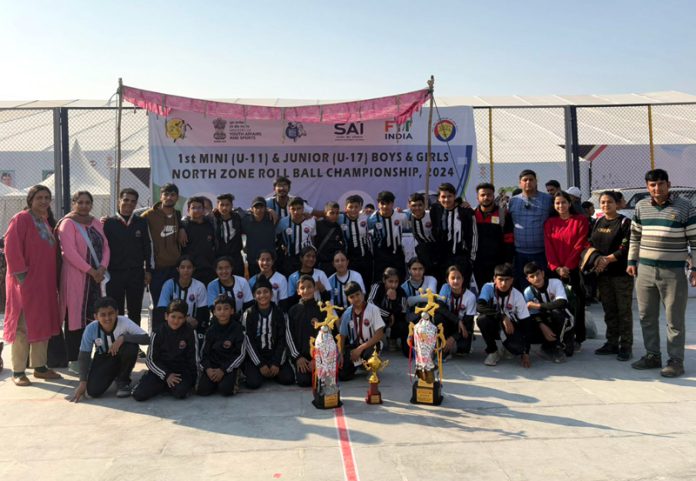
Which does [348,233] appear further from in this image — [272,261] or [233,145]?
[233,145]

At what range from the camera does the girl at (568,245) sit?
5777 millimetres

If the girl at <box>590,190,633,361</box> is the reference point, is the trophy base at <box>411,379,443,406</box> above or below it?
below

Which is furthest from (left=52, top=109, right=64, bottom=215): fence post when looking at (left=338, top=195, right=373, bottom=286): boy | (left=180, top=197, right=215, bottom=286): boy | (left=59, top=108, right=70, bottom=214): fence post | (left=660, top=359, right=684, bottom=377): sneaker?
(left=660, top=359, right=684, bottom=377): sneaker

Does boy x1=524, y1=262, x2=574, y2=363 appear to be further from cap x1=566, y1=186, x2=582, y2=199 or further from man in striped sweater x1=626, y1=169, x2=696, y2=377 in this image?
cap x1=566, y1=186, x2=582, y2=199

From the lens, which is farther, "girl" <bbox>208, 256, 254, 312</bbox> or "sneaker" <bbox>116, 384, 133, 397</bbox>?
"girl" <bbox>208, 256, 254, 312</bbox>

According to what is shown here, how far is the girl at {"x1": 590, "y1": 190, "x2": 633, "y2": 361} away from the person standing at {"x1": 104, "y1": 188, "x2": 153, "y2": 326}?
469cm

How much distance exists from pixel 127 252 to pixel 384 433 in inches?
133

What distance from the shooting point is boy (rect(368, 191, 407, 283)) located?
632cm

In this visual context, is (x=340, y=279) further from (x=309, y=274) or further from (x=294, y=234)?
(x=294, y=234)

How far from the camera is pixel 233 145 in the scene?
7.74 meters

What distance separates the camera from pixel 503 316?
5523mm

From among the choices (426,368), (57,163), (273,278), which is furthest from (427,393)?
(57,163)

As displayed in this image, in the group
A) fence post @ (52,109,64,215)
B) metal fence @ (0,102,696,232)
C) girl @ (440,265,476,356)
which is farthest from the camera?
metal fence @ (0,102,696,232)

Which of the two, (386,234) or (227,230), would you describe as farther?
(386,234)
